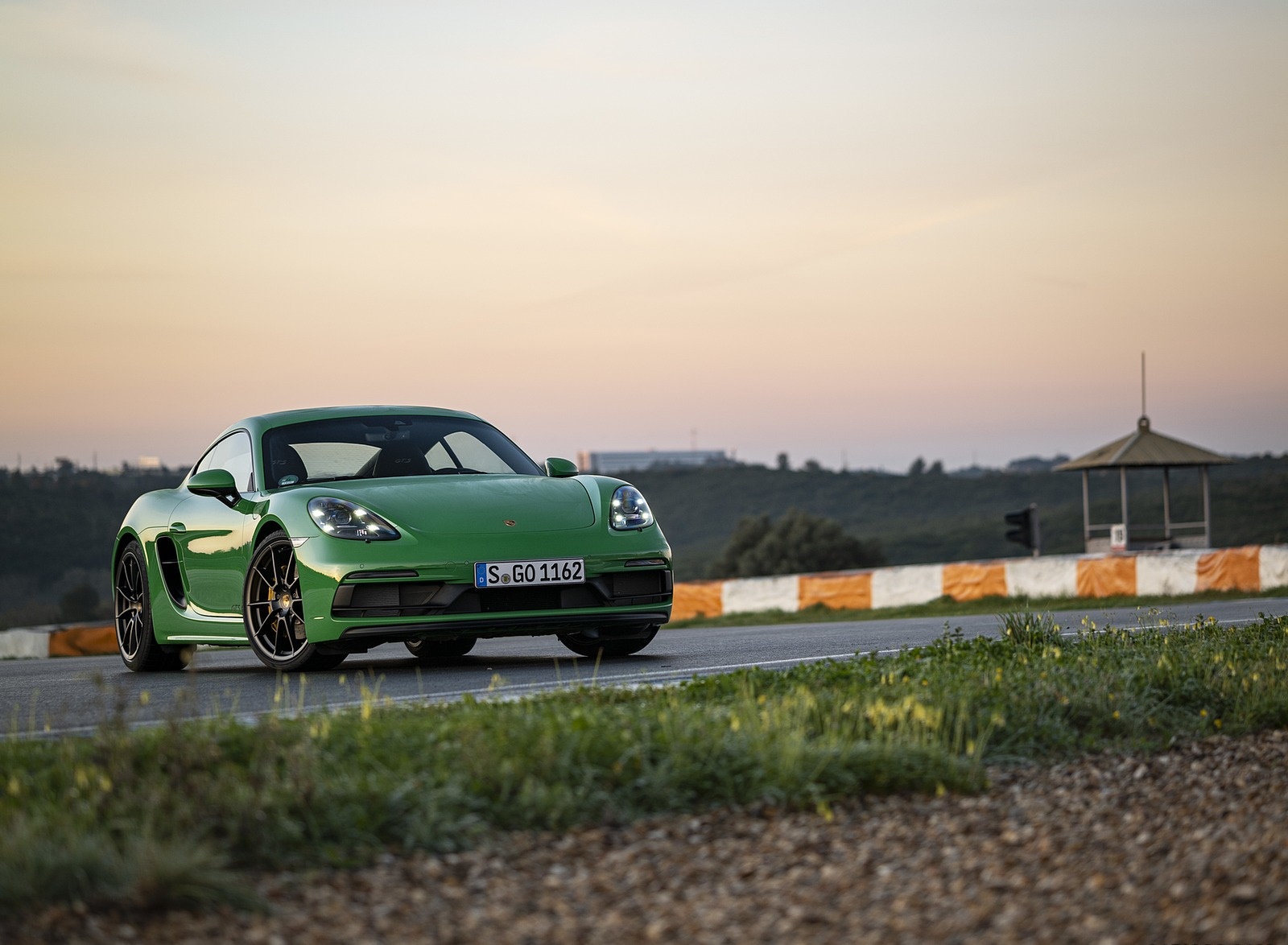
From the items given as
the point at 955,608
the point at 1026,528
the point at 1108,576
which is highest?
the point at 1026,528

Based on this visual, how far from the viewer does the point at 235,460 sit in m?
9.33

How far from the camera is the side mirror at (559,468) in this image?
9.09 meters

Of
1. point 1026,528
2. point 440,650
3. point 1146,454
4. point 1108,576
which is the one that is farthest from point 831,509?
point 440,650

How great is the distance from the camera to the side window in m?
9.03

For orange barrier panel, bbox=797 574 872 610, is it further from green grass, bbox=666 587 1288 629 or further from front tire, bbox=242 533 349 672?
front tire, bbox=242 533 349 672

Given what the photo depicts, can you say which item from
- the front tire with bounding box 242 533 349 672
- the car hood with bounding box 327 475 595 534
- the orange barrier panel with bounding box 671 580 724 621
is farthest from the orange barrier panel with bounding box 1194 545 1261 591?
the front tire with bounding box 242 533 349 672

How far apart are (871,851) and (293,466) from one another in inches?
226

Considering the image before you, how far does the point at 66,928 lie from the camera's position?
318 cm

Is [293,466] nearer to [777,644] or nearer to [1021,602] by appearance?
[777,644]

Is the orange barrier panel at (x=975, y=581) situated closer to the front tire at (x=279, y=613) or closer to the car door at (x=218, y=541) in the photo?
the car door at (x=218, y=541)

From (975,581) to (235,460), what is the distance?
16.0 meters

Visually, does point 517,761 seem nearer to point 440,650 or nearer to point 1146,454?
point 440,650

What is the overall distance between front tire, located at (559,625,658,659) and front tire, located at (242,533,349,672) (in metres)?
1.49

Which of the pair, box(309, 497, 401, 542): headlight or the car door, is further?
the car door
